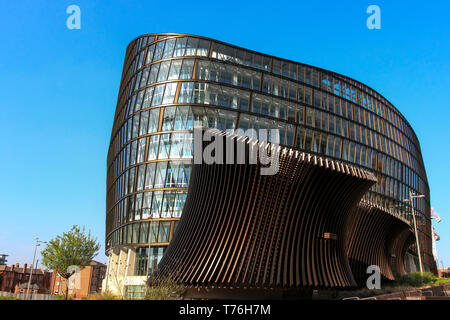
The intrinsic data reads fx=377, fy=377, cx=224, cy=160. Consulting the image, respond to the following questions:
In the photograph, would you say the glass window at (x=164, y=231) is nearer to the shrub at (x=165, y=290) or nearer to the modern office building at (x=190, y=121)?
the modern office building at (x=190, y=121)

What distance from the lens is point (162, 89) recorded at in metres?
39.8

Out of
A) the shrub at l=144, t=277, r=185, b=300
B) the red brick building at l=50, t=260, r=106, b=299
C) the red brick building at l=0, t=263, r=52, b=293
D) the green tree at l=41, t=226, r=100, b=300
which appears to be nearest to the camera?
the shrub at l=144, t=277, r=185, b=300

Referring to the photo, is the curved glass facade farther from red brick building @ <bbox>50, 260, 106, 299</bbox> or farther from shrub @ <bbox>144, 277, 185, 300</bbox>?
red brick building @ <bbox>50, 260, 106, 299</bbox>

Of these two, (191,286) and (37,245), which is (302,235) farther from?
(37,245)

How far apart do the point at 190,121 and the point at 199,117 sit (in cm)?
104

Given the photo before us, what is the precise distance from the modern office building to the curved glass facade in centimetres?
11

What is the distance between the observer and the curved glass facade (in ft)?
122

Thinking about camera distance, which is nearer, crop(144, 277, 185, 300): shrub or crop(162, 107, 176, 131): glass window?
crop(144, 277, 185, 300): shrub

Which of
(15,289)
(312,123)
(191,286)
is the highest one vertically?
(312,123)

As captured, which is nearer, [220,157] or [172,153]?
[220,157]

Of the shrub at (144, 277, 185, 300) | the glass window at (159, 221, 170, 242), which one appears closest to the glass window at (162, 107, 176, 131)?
the glass window at (159, 221, 170, 242)

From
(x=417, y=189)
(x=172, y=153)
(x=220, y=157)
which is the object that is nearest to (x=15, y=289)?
(x=172, y=153)

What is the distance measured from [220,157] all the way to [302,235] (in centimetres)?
417
